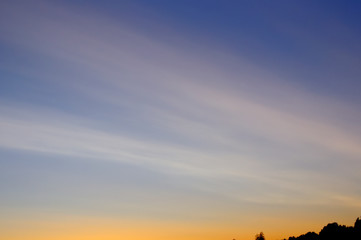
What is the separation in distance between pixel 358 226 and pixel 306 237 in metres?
44.4

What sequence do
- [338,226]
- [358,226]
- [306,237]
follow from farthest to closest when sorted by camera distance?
[306,237] → [338,226] → [358,226]

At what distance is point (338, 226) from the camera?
167000 mm

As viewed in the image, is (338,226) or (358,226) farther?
(338,226)

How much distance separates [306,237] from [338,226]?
3208 cm

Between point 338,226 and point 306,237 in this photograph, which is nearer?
point 338,226

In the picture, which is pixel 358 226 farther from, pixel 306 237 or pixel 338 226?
pixel 306 237

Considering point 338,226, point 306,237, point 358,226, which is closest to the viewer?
point 358,226

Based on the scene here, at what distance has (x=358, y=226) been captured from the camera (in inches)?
6122

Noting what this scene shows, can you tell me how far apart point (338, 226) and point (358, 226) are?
492 inches

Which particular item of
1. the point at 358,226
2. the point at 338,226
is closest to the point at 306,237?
the point at 338,226

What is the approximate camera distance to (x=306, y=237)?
195m
